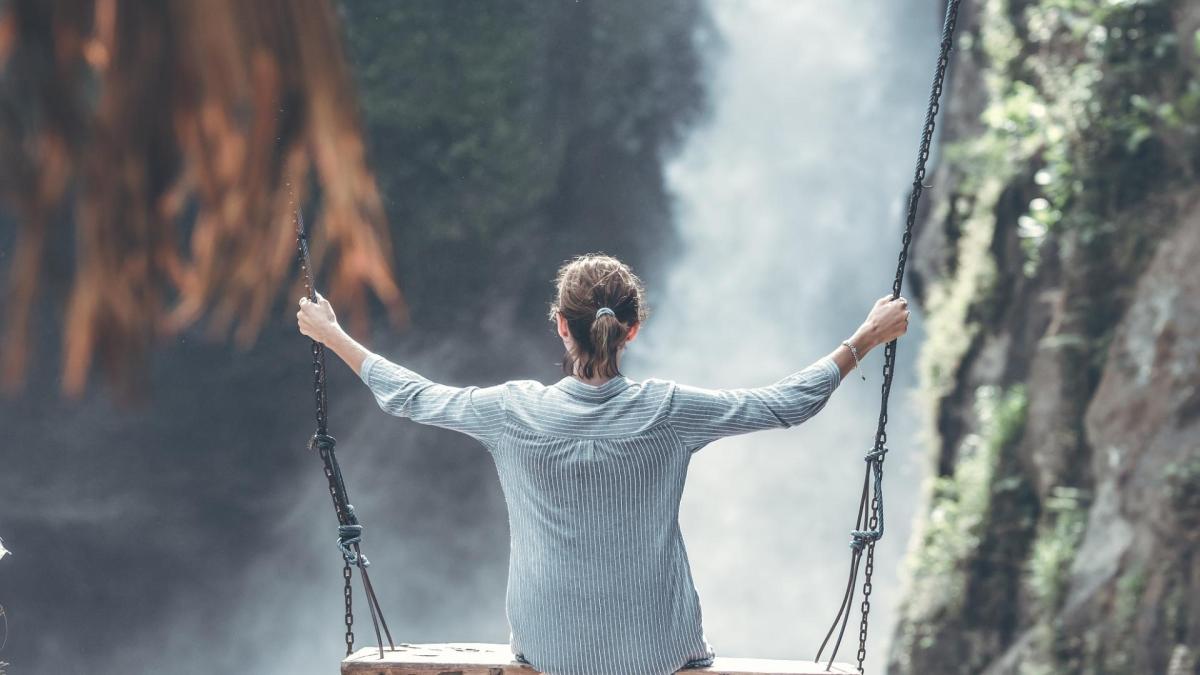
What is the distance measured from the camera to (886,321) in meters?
2.43

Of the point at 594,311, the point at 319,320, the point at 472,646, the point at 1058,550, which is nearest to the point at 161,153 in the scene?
the point at 594,311

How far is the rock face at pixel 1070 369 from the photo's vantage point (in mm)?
5324

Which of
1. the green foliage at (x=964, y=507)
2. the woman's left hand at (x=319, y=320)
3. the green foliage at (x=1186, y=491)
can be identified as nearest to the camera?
the woman's left hand at (x=319, y=320)

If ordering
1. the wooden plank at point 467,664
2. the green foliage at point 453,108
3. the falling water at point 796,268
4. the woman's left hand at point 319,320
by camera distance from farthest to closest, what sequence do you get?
the falling water at point 796,268 → the green foliage at point 453,108 → the woman's left hand at point 319,320 → the wooden plank at point 467,664

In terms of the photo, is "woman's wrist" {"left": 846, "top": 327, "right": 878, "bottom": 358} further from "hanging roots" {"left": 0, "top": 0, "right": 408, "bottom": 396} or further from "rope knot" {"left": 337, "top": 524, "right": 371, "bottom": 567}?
"hanging roots" {"left": 0, "top": 0, "right": 408, "bottom": 396}

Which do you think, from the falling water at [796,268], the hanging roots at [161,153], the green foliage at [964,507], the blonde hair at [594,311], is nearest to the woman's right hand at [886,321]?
the blonde hair at [594,311]

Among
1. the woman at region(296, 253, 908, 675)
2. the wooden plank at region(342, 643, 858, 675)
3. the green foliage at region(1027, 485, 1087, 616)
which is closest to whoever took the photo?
the woman at region(296, 253, 908, 675)

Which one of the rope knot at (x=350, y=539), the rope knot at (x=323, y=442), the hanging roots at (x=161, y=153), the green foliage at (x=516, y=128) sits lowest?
the hanging roots at (x=161, y=153)

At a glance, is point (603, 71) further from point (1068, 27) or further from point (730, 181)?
point (1068, 27)

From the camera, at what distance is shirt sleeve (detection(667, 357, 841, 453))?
207cm

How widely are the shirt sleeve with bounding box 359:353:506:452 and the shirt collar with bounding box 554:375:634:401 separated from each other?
0.37 ft

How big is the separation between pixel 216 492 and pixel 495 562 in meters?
2.34

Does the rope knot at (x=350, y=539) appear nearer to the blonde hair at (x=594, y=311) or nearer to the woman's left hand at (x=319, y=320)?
the woman's left hand at (x=319, y=320)

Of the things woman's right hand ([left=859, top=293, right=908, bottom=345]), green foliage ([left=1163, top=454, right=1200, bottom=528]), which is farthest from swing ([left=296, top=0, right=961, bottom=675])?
green foliage ([left=1163, top=454, right=1200, bottom=528])
